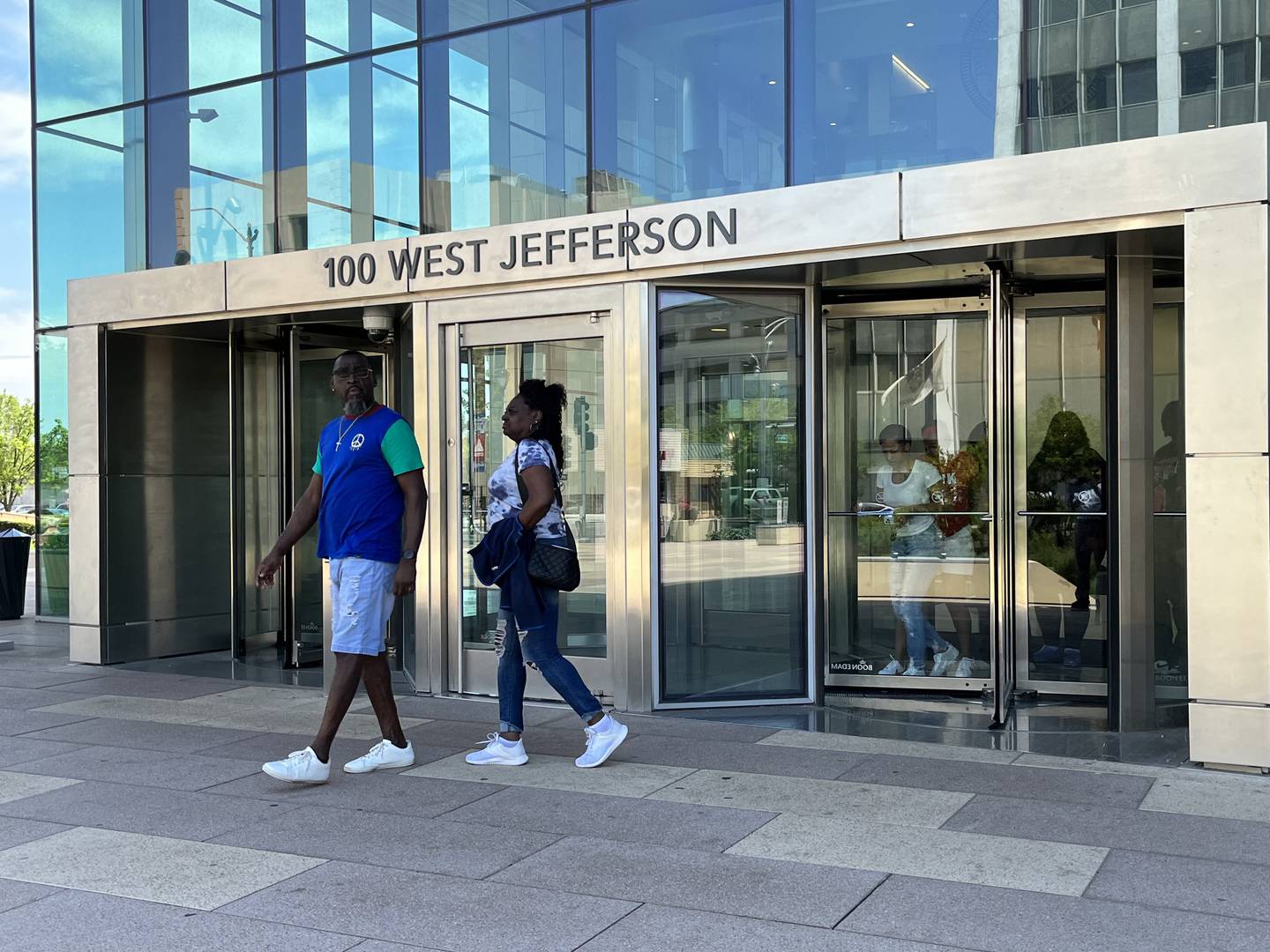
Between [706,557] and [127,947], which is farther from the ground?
[706,557]

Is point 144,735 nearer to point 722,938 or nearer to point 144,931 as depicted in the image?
point 144,931

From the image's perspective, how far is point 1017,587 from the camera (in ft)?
29.7

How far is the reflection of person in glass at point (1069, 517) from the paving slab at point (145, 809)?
18.1 feet

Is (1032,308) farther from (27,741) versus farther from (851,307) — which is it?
(27,741)

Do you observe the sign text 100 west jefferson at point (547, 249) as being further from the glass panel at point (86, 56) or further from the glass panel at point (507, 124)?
the glass panel at point (86, 56)

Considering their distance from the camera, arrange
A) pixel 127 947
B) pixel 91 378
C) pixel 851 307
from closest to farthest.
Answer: pixel 127 947 → pixel 851 307 → pixel 91 378

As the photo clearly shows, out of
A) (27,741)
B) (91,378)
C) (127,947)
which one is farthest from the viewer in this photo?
(91,378)

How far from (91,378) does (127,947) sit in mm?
7446

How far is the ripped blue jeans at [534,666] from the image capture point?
21.2 feet

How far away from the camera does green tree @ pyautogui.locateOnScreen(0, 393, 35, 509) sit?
51.5m

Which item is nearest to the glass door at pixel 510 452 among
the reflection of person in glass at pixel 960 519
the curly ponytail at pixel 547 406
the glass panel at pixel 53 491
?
the curly ponytail at pixel 547 406

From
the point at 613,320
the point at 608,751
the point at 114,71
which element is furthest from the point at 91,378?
the point at 608,751

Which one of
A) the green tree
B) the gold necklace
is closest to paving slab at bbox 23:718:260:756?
the gold necklace

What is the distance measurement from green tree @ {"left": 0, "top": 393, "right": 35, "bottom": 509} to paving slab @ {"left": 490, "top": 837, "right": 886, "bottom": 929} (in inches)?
1903
